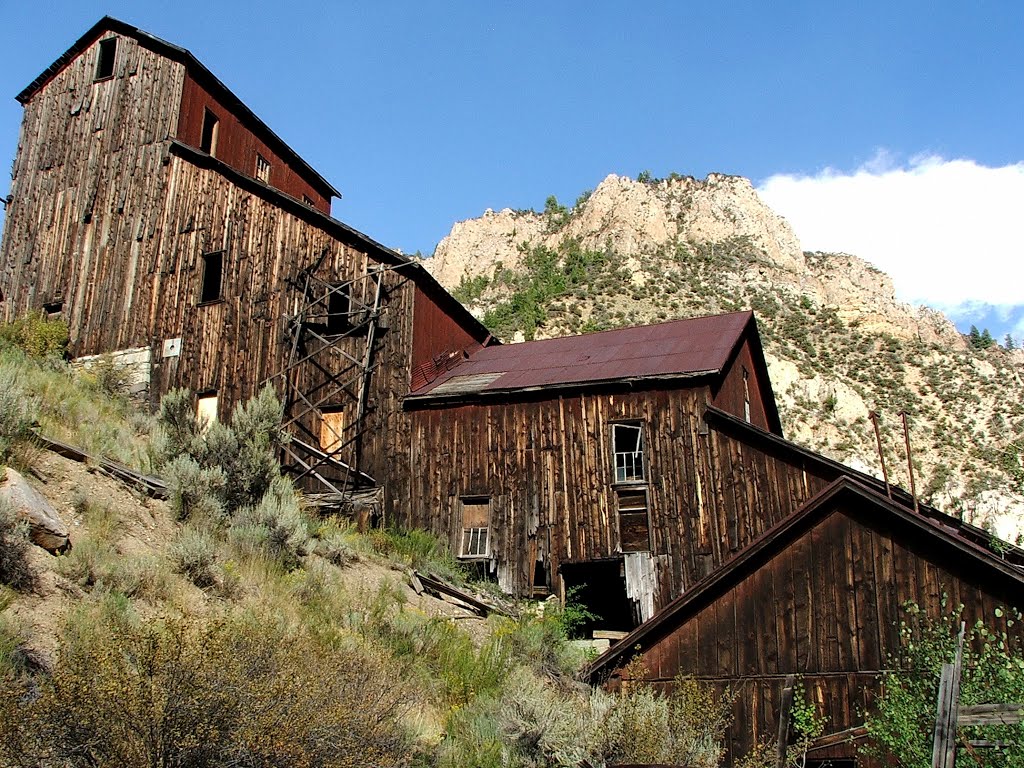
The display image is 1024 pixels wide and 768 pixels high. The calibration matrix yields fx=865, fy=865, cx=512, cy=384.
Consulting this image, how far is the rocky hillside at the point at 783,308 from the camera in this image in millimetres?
51094

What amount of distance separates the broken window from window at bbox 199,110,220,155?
15577 millimetres

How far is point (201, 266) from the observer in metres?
23.1

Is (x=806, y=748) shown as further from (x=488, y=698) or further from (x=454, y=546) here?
(x=454, y=546)

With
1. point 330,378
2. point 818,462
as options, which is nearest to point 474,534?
point 330,378

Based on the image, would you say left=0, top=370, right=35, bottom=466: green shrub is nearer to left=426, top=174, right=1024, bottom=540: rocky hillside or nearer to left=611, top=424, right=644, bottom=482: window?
left=611, top=424, right=644, bottom=482: window

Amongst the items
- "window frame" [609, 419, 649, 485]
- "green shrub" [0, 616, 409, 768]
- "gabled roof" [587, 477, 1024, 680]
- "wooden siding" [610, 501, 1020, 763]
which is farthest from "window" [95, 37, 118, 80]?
"wooden siding" [610, 501, 1020, 763]

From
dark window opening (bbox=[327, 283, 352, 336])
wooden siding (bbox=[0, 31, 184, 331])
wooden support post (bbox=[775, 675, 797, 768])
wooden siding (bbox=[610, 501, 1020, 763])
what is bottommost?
wooden support post (bbox=[775, 675, 797, 768])

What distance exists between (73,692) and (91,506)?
540cm

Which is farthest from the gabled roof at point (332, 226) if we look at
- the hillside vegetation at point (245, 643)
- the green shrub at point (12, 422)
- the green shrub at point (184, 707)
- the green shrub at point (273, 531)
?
the green shrub at point (184, 707)

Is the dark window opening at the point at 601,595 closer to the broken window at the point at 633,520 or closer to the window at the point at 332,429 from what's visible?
the broken window at the point at 633,520

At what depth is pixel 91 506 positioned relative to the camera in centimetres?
1072

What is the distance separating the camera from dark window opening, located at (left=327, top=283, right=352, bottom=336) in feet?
71.7

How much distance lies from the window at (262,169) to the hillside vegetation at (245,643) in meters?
11.0

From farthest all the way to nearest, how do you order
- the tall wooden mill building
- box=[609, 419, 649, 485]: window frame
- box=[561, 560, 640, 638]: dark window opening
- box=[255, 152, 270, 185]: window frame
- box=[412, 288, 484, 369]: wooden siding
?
box=[255, 152, 270, 185]: window frame
box=[412, 288, 484, 369]: wooden siding
box=[609, 419, 649, 485]: window frame
box=[561, 560, 640, 638]: dark window opening
the tall wooden mill building
